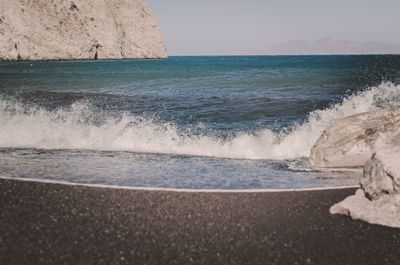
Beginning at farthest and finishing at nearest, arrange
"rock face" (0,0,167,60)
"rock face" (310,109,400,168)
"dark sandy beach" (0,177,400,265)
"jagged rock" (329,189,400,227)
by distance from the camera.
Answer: "rock face" (0,0,167,60) → "rock face" (310,109,400,168) → "jagged rock" (329,189,400,227) → "dark sandy beach" (0,177,400,265)

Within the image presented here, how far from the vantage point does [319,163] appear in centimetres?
595

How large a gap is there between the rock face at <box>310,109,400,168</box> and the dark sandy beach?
1682mm

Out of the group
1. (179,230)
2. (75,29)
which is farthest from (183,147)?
(75,29)

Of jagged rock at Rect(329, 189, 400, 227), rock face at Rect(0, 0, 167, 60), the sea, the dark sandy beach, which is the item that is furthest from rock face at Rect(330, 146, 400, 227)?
rock face at Rect(0, 0, 167, 60)

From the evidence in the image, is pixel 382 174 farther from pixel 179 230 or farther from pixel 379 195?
pixel 179 230

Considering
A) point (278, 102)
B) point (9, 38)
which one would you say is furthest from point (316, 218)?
point (9, 38)

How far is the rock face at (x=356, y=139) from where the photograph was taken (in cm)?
557

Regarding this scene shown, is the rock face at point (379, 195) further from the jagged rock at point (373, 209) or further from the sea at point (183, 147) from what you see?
the sea at point (183, 147)

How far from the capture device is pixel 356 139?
573 cm

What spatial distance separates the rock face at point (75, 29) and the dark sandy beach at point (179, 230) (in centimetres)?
7509

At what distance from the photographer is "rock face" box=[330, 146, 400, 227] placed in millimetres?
3562

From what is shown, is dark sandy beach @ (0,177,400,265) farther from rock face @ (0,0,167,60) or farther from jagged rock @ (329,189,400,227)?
rock face @ (0,0,167,60)

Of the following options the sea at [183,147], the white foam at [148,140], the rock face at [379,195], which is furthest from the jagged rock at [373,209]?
the white foam at [148,140]

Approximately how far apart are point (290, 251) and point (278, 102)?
1290 cm
